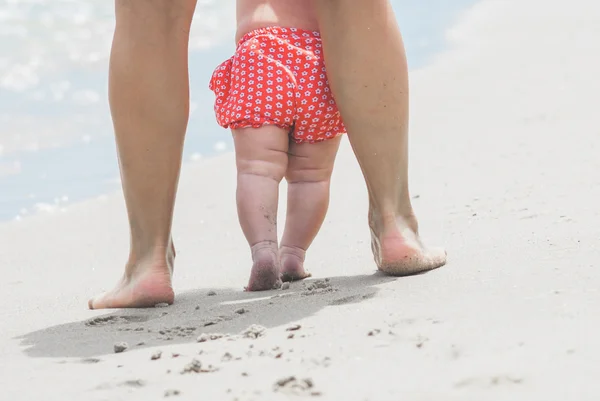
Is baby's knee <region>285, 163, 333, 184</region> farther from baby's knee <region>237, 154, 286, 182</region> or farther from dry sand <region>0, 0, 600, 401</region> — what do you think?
dry sand <region>0, 0, 600, 401</region>

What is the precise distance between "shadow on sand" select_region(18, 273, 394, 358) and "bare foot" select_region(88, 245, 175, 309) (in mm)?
32

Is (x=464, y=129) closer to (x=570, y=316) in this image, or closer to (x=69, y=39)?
(x=570, y=316)

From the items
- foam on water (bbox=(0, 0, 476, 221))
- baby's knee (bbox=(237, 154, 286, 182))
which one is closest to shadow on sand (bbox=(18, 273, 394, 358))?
baby's knee (bbox=(237, 154, 286, 182))

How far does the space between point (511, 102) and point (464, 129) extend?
16.8 inches

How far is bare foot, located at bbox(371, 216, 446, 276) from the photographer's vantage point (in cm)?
261

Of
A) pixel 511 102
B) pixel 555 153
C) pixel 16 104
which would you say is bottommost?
pixel 555 153

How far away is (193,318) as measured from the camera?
7.73ft

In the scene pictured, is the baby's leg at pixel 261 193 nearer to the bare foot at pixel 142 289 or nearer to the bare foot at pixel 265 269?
the bare foot at pixel 265 269

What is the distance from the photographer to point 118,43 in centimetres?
260

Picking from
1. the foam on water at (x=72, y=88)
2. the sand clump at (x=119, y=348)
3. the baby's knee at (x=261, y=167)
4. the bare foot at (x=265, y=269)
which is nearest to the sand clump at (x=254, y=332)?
the sand clump at (x=119, y=348)

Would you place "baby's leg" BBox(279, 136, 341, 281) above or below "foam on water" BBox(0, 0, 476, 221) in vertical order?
below

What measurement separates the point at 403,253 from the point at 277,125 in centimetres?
48

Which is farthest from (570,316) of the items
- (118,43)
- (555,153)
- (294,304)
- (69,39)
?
(69,39)

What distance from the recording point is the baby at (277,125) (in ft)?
8.83
